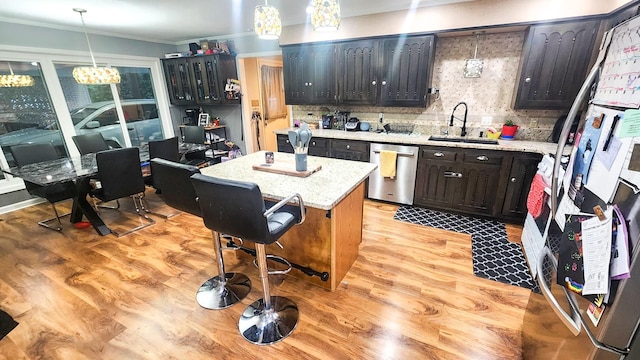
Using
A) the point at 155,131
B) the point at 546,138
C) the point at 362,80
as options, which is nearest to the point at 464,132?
the point at 546,138

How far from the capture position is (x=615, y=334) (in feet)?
2.62

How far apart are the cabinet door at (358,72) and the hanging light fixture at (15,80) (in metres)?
4.11

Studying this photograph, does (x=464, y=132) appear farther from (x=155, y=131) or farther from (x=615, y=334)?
(x=155, y=131)

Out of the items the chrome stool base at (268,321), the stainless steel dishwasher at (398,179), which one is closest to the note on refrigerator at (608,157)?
the chrome stool base at (268,321)

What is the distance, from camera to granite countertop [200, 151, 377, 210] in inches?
64.6

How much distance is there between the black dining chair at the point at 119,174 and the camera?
273 centimetres

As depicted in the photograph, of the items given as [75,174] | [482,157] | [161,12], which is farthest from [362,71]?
[75,174]

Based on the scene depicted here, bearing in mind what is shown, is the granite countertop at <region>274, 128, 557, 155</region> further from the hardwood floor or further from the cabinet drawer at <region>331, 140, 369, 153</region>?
the hardwood floor

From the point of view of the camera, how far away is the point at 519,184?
2.85m

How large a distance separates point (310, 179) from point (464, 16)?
2.63 meters

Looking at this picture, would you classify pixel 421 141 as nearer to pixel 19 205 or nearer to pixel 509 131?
pixel 509 131

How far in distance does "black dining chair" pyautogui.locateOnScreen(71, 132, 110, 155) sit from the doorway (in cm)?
223

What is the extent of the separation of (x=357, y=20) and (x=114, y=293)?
387cm

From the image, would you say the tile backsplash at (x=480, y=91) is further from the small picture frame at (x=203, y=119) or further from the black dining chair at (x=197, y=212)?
the small picture frame at (x=203, y=119)
